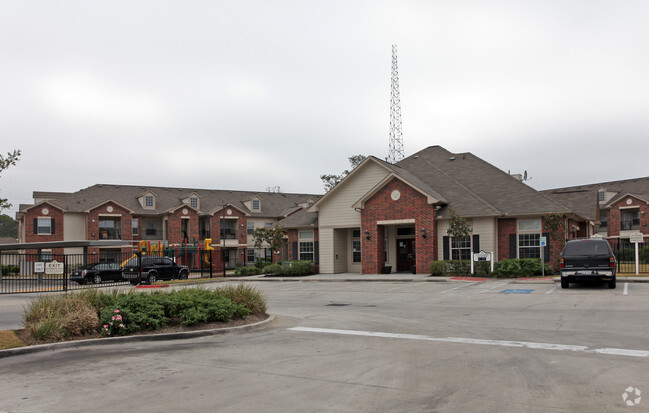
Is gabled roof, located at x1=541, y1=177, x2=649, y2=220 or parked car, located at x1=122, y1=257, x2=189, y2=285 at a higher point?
gabled roof, located at x1=541, y1=177, x2=649, y2=220

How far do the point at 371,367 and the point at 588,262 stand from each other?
1445 cm

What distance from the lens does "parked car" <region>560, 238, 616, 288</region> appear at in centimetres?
1917

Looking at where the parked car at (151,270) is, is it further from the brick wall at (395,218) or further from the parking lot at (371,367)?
the parking lot at (371,367)

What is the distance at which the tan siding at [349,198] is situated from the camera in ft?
109

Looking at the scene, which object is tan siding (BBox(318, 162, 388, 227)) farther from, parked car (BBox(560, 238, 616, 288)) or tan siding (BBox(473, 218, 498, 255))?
parked car (BBox(560, 238, 616, 288))

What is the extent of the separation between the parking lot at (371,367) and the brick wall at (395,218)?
15748 millimetres

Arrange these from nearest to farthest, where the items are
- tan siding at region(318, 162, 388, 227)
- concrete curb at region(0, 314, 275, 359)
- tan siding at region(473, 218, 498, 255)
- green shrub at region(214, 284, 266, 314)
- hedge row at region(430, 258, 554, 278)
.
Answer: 1. concrete curb at region(0, 314, 275, 359)
2. green shrub at region(214, 284, 266, 314)
3. hedge row at region(430, 258, 554, 278)
4. tan siding at region(473, 218, 498, 255)
5. tan siding at region(318, 162, 388, 227)

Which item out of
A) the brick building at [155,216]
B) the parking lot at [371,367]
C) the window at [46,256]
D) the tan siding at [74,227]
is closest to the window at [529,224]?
the parking lot at [371,367]

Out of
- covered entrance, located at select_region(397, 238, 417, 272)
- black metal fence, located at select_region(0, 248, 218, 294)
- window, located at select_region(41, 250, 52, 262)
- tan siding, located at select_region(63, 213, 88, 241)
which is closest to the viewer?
black metal fence, located at select_region(0, 248, 218, 294)

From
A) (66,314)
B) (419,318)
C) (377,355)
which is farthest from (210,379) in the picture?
(419,318)

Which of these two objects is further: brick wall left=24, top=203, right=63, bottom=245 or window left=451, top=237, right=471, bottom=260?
brick wall left=24, top=203, right=63, bottom=245

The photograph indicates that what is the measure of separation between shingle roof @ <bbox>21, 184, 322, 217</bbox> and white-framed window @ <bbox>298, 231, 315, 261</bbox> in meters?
22.5

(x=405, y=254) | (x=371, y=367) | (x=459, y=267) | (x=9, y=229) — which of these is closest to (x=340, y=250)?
(x=405, y=254)

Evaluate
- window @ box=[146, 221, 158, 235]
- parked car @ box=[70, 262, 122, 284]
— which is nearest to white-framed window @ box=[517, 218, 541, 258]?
parked car @ box=[70, 262, 122, 284]
